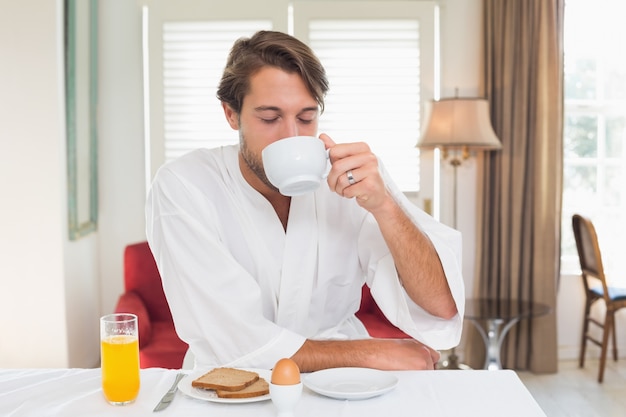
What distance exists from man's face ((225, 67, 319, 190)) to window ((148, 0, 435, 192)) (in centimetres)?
252

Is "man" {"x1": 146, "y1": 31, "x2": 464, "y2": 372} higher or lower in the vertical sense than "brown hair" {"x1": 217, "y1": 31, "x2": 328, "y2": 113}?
lower

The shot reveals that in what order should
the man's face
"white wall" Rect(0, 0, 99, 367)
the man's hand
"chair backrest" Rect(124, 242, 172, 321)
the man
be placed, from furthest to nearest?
1. "chair backrest" Rect(124, 242, 172, 321)
2. "white wall" Rect(0, 0, 99, 367)
3. the man's face
4. the man
5. the man's hand

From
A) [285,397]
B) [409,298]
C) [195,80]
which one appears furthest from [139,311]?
[285,397]

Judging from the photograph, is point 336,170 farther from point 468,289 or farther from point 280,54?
point 468,289

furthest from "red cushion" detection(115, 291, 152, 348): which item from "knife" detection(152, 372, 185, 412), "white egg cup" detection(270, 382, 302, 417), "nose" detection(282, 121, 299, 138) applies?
"white egg cup" detection(270, 382, 302, 417)

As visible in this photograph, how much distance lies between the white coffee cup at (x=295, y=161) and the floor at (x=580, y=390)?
2.46m

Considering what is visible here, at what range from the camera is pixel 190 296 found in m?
1.49

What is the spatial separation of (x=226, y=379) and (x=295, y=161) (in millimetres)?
376

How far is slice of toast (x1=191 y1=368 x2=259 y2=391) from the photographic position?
1.16 m

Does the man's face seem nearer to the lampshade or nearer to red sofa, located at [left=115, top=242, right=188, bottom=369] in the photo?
red sofa, located at [left=115, top=242, right=188, bottom=369]

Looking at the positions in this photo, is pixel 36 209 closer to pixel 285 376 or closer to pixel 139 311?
pixel 139 311

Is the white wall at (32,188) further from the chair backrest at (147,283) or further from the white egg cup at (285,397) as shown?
the white egg cup at (285,397)

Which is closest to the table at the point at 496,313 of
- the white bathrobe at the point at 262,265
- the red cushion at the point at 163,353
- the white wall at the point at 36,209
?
the red cushion at the point at 163,353

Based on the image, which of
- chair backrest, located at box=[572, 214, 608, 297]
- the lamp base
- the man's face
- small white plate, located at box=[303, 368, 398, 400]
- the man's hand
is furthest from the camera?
the lamp base
